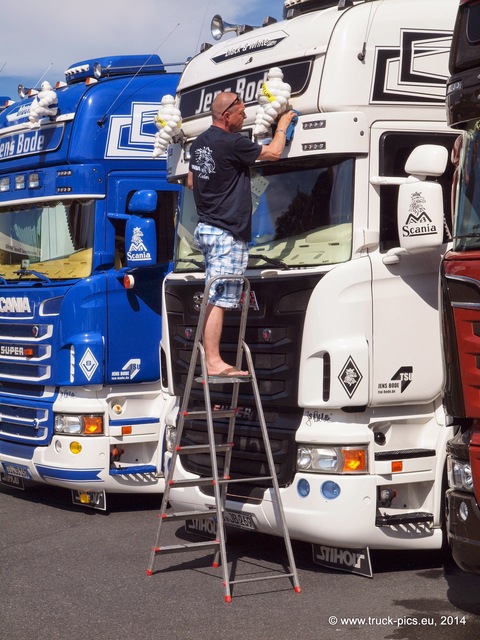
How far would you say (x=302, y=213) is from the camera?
7.29 metres

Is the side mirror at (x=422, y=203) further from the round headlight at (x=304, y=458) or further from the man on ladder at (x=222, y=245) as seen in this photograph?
the round headlight at (x=304, y=458)

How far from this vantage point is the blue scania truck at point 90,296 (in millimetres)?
9148

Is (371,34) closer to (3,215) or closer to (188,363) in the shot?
(188,363)

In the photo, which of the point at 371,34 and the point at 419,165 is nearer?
the point at 419,165

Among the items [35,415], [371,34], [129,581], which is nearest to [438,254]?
[371,34]

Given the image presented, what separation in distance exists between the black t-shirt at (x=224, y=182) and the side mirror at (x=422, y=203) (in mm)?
1172

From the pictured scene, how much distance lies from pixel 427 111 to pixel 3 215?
469cm

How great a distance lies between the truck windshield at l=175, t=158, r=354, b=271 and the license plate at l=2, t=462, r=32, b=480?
339 centimetres

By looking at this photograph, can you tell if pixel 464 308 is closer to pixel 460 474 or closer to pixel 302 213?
pixel 460 474

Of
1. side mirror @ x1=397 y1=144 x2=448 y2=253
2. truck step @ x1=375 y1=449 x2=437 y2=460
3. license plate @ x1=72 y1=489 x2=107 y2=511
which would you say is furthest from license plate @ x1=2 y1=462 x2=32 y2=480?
side mirror @ x1=397 y1=144 x2=448 y2=253

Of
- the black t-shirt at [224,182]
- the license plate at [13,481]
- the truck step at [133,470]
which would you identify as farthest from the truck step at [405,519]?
the license plate at [13,481]

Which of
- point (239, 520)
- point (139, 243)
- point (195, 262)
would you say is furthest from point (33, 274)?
point (239, 520)

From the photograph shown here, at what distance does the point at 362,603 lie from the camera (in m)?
6.46

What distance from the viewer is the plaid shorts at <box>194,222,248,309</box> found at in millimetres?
7145
